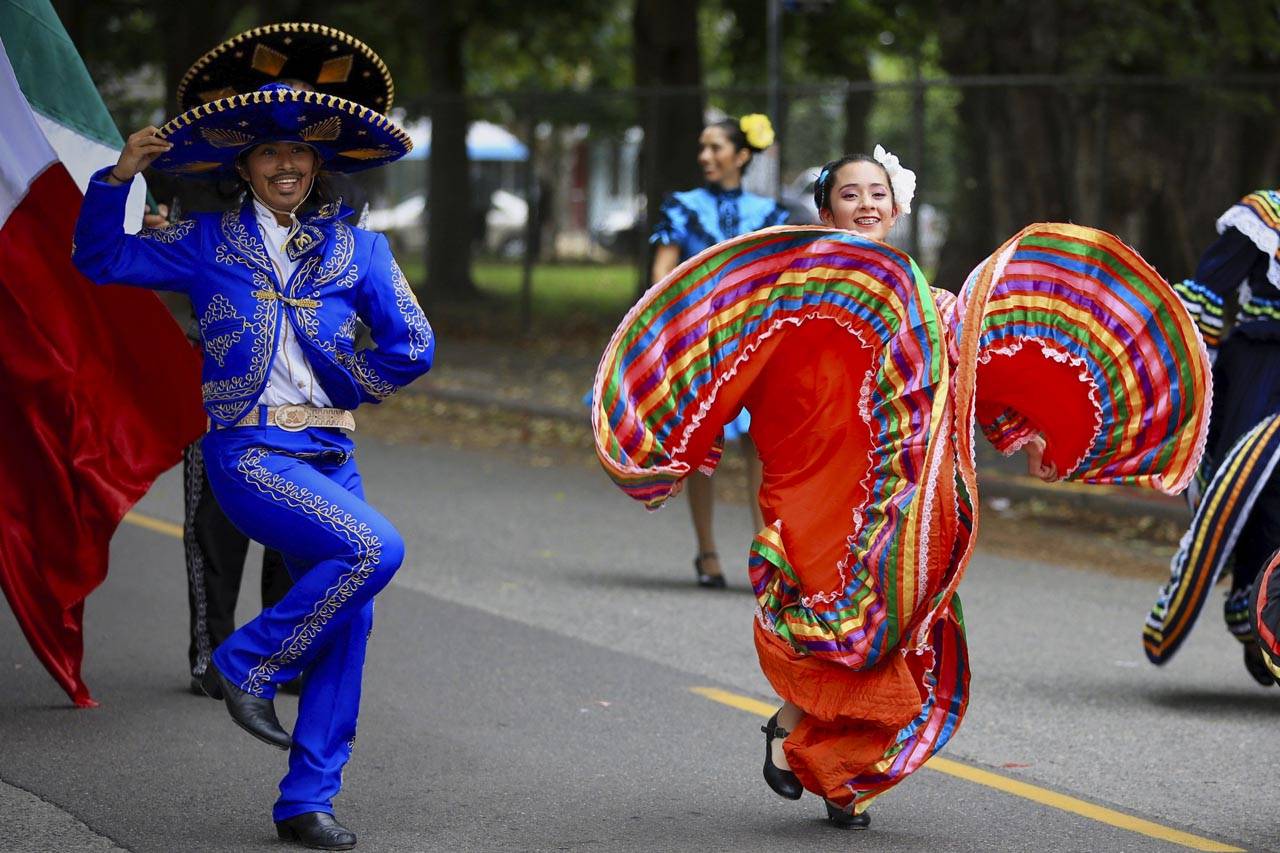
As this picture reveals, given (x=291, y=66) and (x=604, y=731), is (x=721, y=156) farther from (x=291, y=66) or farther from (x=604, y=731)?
(x=291, y=66)

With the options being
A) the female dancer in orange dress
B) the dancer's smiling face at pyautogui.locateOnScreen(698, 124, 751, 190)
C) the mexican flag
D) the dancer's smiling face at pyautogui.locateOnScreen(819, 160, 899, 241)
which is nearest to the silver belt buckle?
the female dancer in orange dress

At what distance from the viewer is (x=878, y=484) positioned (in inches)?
193

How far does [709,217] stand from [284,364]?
4084 millimetres

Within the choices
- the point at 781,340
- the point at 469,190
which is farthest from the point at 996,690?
the point at 469,190

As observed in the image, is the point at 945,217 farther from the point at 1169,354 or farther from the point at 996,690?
the point at 1169,354

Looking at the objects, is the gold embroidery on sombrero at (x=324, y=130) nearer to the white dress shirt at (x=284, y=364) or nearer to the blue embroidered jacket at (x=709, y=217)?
the white dress shirt at (x=284, y=364)

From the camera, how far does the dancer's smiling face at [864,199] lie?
512 centimetres

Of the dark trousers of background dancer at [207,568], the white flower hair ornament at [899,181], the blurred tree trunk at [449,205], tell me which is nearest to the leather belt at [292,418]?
the white flower hair ornament at [899,181]

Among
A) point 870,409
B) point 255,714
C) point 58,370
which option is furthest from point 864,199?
point 58,370

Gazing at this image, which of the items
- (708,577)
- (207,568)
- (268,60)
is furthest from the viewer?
(708,577)

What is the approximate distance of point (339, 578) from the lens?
4816 millimetres

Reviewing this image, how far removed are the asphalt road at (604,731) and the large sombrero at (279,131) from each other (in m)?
1.77

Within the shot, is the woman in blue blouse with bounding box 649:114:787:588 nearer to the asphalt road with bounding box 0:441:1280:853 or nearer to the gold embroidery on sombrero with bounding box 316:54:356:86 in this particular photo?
the asphalt road with bounding box 0:441:1280:853

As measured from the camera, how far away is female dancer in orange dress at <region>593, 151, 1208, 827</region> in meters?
4.85
